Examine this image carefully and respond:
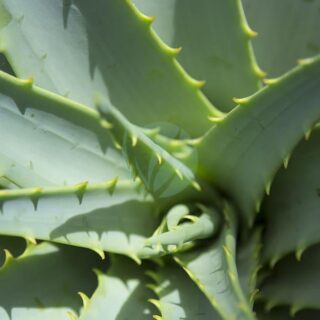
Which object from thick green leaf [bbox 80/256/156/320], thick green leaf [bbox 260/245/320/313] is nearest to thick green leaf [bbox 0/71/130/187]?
thick green leaf [bbox 80/256/156/320]

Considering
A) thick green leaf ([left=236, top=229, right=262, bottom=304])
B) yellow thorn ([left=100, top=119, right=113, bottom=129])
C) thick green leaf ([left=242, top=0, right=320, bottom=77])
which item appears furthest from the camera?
thick green leaf ([left=242, top=0, right=320, bottom=77])

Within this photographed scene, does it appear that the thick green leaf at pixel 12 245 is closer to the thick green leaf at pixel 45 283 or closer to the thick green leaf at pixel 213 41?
the thick green leaf at pixel 45 283

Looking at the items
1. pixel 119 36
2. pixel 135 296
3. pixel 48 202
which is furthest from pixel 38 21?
pixel 135 296

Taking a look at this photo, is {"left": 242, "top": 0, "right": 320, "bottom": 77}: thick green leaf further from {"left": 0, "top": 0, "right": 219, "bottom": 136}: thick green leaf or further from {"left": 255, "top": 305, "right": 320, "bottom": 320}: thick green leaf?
{"left": 255, "top": 305, "right": 320, "bottom": 320}: thick green leaf

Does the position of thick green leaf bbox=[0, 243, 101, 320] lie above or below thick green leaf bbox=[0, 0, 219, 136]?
below

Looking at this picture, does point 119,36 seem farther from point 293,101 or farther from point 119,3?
point 293,101

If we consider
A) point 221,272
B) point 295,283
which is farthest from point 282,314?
point 221,272

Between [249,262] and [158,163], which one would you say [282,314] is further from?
[158,163]
